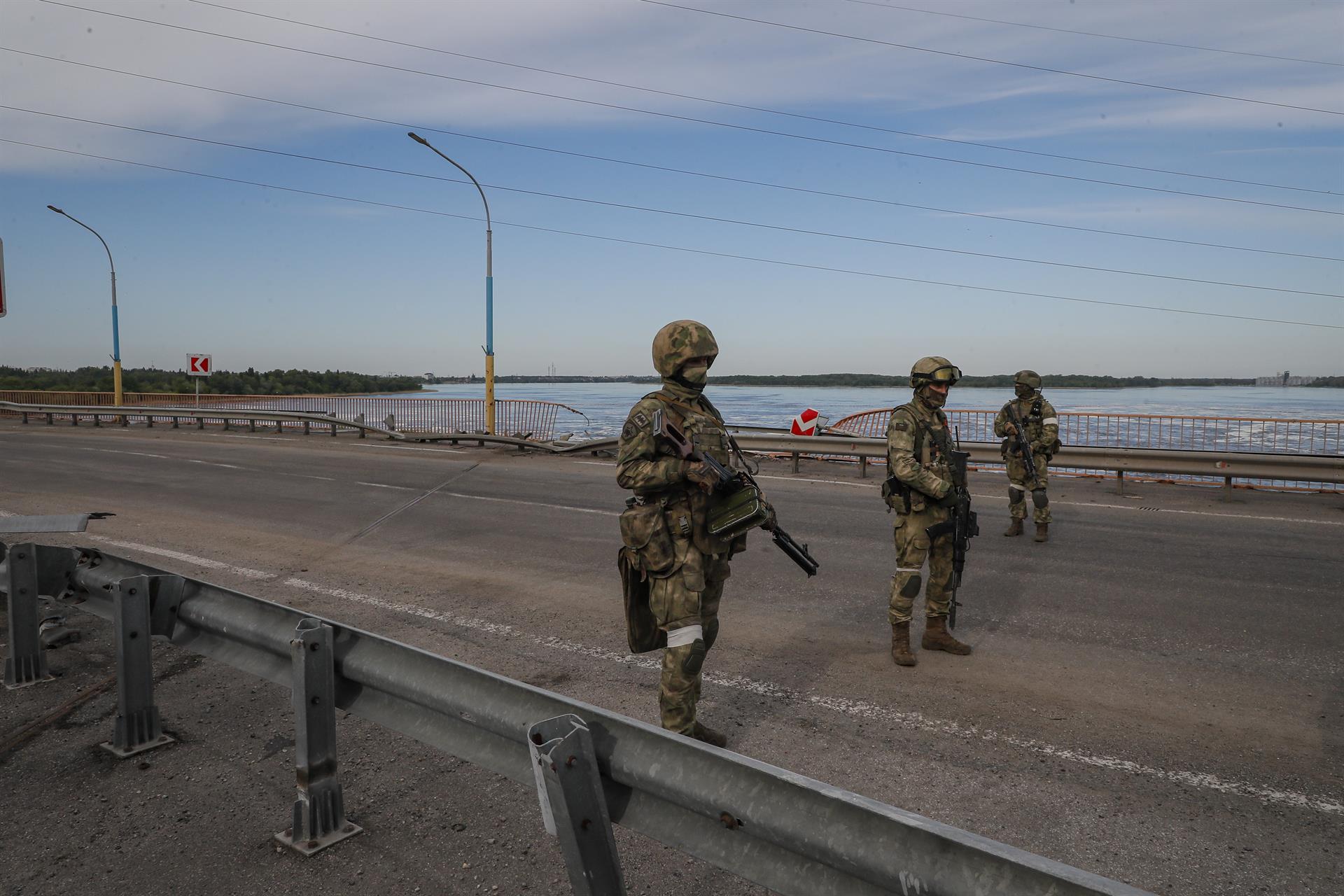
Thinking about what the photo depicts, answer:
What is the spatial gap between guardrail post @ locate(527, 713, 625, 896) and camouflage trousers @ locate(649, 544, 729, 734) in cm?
155

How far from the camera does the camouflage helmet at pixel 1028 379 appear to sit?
32.9 ft

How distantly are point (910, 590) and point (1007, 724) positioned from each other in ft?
3.84

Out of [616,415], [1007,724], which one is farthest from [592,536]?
[616,415]

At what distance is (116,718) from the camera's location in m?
3.94

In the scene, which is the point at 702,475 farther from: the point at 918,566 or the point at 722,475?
the point at 918,566

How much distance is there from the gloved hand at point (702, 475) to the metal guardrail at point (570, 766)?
4.67ft

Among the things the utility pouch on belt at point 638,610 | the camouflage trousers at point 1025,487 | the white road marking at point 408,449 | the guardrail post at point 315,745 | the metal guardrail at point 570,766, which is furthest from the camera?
the white road marking at point 408,449

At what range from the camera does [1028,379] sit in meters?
10.0

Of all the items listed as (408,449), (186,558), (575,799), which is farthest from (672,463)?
(408,449)

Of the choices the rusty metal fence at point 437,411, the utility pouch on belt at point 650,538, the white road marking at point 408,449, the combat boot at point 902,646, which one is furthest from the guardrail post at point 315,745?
the rusty metal fence at point 437,411

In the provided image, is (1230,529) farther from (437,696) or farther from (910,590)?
(437,696)

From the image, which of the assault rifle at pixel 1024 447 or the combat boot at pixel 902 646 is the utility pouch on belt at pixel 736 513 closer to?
the combat boot at pixel 902 646

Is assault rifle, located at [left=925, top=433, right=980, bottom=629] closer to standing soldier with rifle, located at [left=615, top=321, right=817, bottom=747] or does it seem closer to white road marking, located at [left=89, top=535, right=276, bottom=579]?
standing soldier with rifle, located at [left=615, top=321, right=817, bottom=747]

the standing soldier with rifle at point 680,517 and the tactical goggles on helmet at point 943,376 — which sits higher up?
the tactical goggles on helmet at point 943,376
